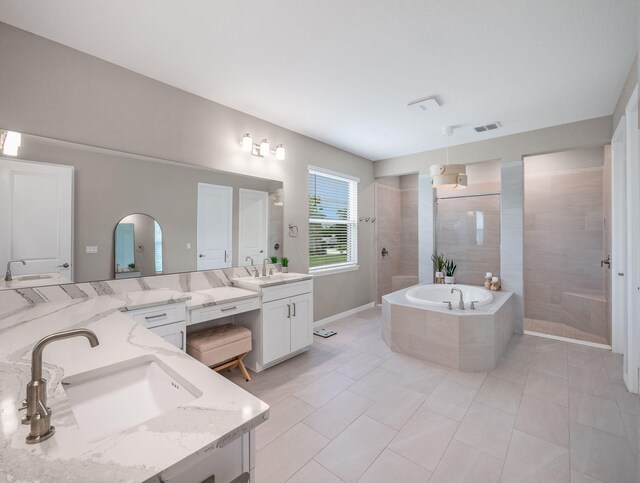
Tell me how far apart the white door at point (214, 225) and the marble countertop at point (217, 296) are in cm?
26

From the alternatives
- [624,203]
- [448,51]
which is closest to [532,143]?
[624,203]

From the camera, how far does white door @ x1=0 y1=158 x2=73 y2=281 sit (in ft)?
6.10

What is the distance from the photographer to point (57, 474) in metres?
0.55

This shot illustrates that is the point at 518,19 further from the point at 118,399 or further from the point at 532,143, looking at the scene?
the point at 118,399

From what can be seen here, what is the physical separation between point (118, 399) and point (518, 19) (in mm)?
2794

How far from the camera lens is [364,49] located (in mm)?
2109

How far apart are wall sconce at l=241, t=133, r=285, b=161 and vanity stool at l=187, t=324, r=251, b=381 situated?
5.83 feet

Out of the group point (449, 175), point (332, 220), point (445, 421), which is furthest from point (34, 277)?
Result: point (449, 175)

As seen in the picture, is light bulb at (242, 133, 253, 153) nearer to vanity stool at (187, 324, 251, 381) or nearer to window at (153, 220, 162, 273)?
window at (153, 220, 162, 273)

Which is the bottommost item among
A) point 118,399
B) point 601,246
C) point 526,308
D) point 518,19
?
point 526,308

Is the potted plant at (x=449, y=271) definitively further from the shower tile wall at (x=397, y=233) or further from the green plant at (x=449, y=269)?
the shower tile wall at (x=397, y=233)

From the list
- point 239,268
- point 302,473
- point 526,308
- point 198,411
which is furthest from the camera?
point 526,308

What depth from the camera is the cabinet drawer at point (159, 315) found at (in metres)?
1.90

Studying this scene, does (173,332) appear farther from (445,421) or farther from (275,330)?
(445,421)
